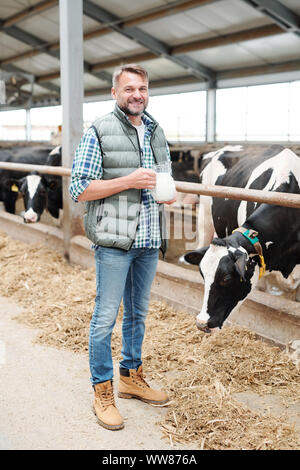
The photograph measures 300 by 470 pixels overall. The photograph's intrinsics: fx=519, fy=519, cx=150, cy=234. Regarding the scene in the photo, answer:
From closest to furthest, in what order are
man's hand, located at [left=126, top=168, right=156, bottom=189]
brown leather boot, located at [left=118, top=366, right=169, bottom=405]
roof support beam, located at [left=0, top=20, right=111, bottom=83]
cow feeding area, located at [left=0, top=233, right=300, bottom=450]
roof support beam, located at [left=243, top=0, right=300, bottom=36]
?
man's hand, located at [left=126, top=168, right=156, bottom=189] < cow feeding area, located at [left=0, top=233, right=300, bottom=450] < brown leather boot, located at [left=118, top=366, right=169, bottom=405] < roof support beam, located at [left=243, top=0, right=300, bottom=36] < roof support beam, located at [left=0, top=20, right=111, bottom=83]

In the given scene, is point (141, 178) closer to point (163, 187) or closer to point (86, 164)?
point (163, 187)

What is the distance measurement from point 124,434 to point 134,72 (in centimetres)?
167

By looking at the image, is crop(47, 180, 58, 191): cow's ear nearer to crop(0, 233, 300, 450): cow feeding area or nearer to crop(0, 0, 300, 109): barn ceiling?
crop(0, 233, 300, 450): cow feeding area

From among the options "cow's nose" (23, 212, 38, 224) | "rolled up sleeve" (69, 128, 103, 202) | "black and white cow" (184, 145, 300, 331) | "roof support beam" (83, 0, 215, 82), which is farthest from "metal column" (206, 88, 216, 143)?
"rolled up sleeve" (69, 128, 103, 202)

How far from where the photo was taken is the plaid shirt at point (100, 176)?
232cm

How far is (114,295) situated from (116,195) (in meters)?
0.47

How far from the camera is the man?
2324mm

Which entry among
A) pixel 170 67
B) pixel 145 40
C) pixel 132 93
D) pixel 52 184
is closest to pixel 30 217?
pixel 52 184

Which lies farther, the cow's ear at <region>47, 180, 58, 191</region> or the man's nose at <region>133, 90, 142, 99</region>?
the cow's ear at <region>47, 180, 58, 191</region>

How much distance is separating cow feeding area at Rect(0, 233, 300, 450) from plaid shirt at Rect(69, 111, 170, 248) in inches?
33.6

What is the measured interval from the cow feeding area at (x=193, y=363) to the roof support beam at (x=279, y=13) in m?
8.12

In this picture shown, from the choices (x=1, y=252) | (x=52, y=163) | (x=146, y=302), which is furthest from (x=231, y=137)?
(x=146, y=302)

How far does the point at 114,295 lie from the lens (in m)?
2.45

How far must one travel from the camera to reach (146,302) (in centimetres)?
267
